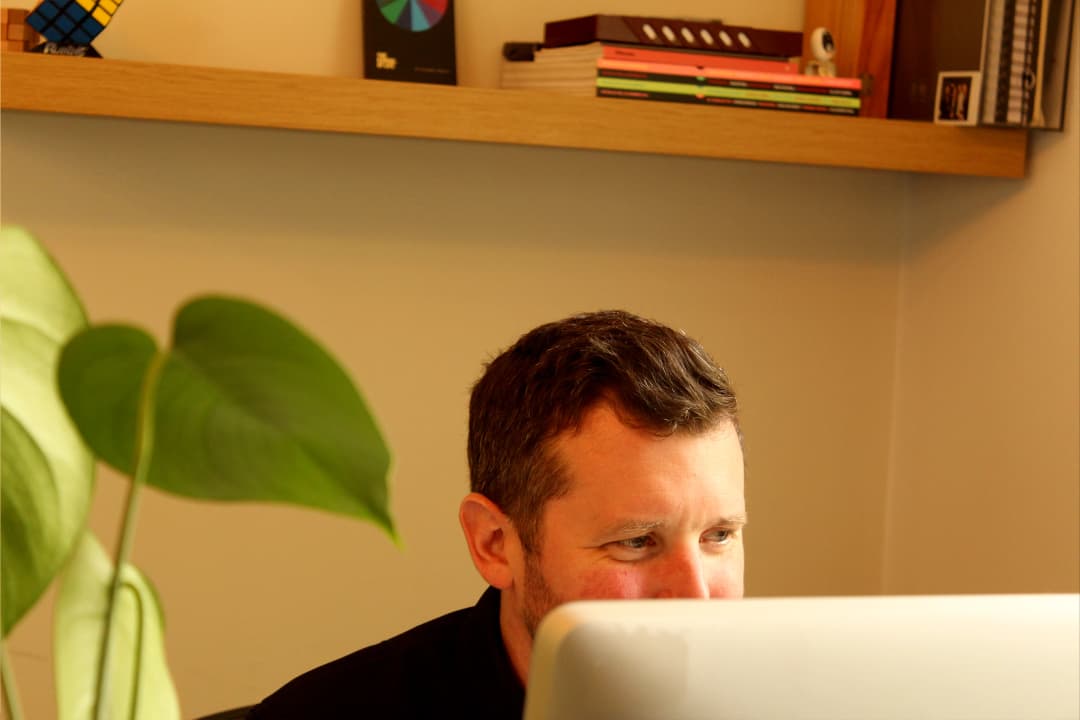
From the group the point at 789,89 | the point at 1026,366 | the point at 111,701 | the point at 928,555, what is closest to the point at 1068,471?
the point at 1026,366

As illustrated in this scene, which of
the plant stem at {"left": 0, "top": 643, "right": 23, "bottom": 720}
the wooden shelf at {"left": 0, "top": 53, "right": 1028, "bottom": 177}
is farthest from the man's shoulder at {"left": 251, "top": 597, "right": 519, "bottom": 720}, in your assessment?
the wooden shelf at {"left": 0, "top": 53, "right": 1028, "bottom": 177}

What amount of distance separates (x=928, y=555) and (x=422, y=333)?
3.31ft

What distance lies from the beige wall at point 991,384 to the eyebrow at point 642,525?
1160 mm

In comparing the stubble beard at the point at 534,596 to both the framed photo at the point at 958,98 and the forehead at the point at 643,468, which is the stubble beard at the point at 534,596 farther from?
the framed photo at the point at 958,98

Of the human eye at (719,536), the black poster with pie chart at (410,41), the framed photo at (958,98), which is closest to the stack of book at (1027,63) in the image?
the framed photo at (958,98)

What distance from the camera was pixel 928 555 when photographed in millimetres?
2453

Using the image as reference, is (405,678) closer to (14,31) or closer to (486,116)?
(486,116)

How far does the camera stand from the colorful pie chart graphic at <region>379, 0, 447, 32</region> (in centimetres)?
205

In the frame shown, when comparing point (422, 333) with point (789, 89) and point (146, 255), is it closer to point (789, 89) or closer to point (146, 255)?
point (146, 255)

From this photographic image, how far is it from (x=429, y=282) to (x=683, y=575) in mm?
1214

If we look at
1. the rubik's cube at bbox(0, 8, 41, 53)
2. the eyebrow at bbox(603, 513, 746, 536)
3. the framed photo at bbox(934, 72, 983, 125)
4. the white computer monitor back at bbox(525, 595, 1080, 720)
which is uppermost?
the rubik's cube at bbox(0, 8, 41, 53)

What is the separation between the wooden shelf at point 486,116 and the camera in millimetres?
1807

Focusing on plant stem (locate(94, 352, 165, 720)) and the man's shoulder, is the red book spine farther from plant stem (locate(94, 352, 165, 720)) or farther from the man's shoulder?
plant stem (locate(94, 352, 165, 720))

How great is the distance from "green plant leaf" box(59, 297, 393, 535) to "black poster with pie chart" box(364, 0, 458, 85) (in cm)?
172
